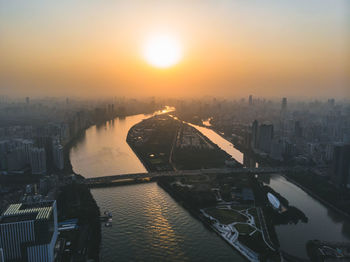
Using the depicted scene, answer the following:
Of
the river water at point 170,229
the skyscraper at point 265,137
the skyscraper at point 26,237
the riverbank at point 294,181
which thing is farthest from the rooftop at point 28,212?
the skyscraper at point 265,137

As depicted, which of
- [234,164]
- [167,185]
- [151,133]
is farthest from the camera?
[151,133]

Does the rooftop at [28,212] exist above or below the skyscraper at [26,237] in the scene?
above

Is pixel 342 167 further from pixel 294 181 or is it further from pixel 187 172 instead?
pixel 187 172

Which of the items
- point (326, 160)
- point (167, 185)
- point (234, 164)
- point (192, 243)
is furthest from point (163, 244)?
point (326, 160)

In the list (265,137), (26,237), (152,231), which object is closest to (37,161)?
(26,237)

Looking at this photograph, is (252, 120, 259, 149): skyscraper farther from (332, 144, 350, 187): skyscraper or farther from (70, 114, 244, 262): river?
(70, 114, 244, 262): river

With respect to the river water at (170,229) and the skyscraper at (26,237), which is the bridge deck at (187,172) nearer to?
the river water at (170,229)

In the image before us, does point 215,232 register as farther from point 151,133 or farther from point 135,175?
point 151,133

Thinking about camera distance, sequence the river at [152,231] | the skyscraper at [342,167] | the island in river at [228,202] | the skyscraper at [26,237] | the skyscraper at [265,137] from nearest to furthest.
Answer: the skyscraper at [26,237] < the river at [152,231] < the island in river at [228,202] < the skyscraper at [342,167] < the skyscraper at [265,137]

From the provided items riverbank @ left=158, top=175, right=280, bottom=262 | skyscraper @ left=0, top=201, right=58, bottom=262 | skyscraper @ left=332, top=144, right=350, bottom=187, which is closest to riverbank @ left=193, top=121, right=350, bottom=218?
skyscraper @ left=332, top=144, right=350, bottom=187
